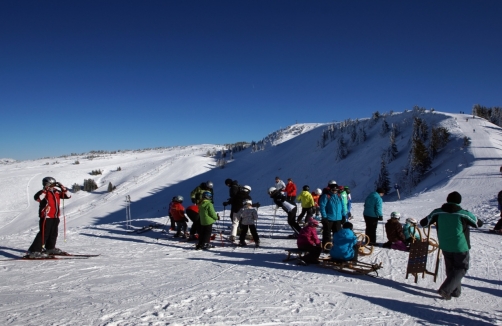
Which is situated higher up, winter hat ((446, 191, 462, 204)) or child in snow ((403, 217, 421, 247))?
winter hat ((446, 191, 462, 204))

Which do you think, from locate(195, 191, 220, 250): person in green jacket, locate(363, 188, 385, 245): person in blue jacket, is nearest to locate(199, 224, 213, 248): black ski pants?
locate(195, 191, 220, 250): person in green jacket

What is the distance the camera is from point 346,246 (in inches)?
258

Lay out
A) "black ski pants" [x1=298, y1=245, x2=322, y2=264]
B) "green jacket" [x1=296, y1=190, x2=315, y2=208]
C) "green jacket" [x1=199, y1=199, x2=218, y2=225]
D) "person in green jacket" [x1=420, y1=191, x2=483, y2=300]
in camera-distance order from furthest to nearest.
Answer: "green jacket" [x1=296, y1=190, x2=315, y2=208] → "green jacket" [x1=199, y1=199, x2=218, y2=225] → "black ski pants" [x1=298, y1=245, x2=322, y2=264] → "person in green jacket" [x1=420, y1=191, x2=483, y2=300]

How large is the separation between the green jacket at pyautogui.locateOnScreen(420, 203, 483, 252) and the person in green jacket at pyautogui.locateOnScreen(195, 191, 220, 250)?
5.35 metres

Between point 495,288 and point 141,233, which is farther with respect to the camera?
point 141,233

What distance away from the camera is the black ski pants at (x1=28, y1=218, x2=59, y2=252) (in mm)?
7562

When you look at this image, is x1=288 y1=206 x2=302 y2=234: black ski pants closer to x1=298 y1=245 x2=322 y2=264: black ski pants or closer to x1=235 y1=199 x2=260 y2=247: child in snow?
x1=235 y1=199 x2=260 y2=247: child in snow

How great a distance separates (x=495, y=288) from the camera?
5566 millimetres

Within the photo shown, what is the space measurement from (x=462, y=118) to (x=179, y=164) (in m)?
42.8

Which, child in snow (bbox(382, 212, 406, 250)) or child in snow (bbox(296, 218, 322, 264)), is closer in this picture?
child in snow (bbox(296, 218, 322, 264))

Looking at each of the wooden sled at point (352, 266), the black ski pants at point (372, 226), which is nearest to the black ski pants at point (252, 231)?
the wooden sled at point (352, 266)

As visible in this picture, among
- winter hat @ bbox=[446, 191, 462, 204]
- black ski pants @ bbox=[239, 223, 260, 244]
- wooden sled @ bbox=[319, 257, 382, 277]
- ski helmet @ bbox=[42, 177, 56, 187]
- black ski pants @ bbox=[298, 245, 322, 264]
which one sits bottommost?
wooden sled @ bbox=[319, 257, 382, 277]

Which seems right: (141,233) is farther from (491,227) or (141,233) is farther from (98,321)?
(491,227)

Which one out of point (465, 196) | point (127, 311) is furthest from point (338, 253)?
point (465, 196)
